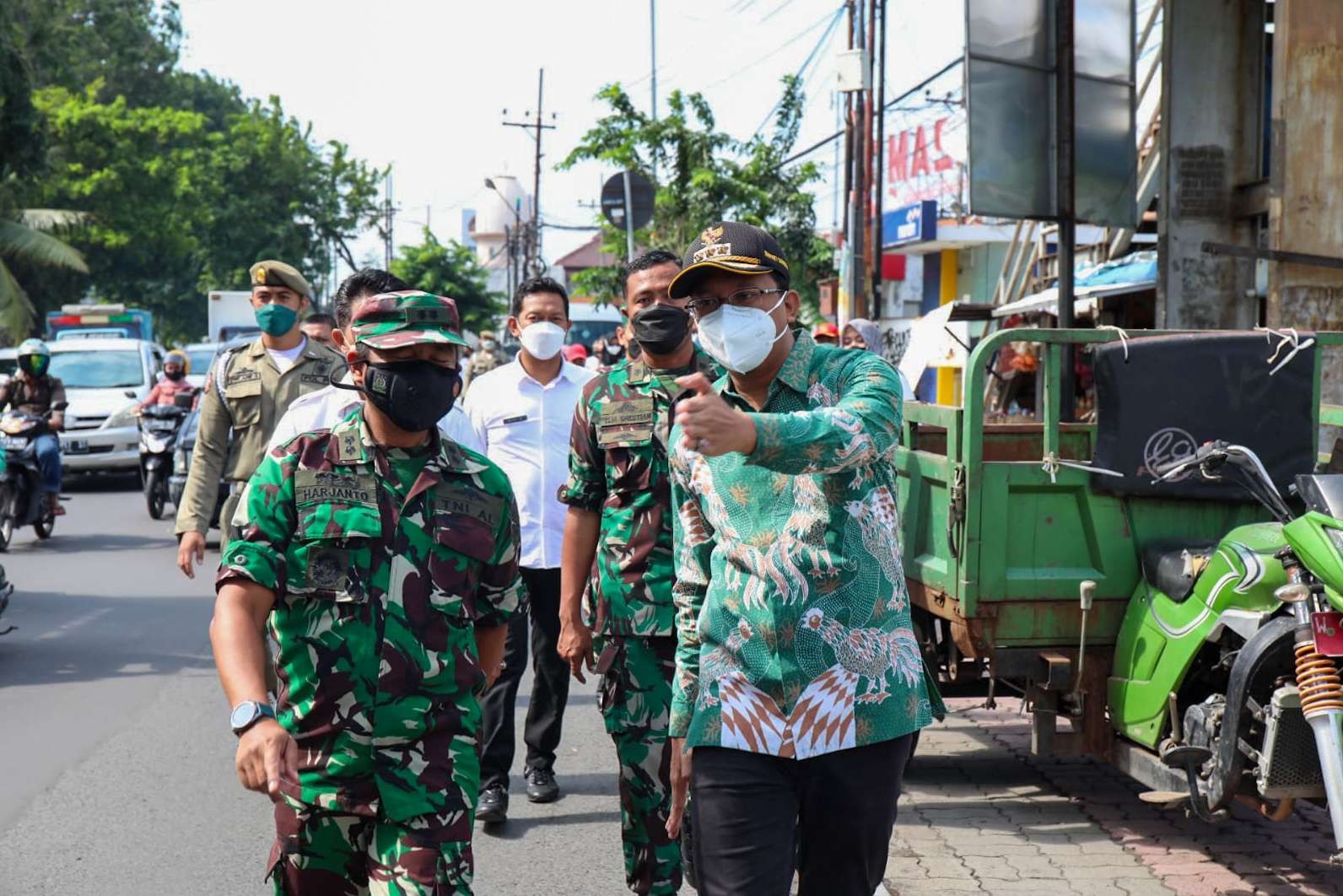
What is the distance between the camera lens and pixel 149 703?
7.34 metres

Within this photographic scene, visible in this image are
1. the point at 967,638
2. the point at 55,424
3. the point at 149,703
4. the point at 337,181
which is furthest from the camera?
the point at 337,181

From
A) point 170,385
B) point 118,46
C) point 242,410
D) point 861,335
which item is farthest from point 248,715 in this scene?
point 118,46

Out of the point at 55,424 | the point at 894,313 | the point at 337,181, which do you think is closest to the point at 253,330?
the point at 894,313

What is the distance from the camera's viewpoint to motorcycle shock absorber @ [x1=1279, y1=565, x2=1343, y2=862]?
12.5 ft

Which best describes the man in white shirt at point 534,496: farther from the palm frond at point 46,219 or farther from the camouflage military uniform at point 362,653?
the palm frond at point 46,219

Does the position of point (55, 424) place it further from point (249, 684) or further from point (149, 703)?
point (249, 684)

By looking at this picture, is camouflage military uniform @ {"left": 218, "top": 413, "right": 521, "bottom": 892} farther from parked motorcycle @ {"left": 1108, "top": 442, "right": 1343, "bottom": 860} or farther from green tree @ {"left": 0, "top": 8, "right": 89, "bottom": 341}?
green tree @ {"left": 0, "top": 8, "right": 89, "bottom": 341}

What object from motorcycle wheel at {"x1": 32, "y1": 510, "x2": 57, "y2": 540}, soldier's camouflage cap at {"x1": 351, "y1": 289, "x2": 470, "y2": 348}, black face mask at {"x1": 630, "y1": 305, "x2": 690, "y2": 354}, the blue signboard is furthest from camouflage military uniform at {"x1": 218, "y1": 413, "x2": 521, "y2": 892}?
the blue signboard

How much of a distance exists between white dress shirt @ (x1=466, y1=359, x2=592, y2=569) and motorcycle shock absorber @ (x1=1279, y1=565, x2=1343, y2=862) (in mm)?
2655

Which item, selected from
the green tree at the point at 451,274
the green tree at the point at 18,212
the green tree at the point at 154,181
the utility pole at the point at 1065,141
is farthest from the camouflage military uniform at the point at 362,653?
the green tree at the point at 451,274

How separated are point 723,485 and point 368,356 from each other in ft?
2.48

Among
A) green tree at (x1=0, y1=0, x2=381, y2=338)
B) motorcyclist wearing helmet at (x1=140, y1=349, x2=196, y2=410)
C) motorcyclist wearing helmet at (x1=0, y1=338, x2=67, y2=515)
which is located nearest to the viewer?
motorcyclist wearing helmet at (x1=0, y1=338, x2=67, y2=515)

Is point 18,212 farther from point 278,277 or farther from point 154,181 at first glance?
point 278,277

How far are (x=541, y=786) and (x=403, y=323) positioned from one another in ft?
10.5
